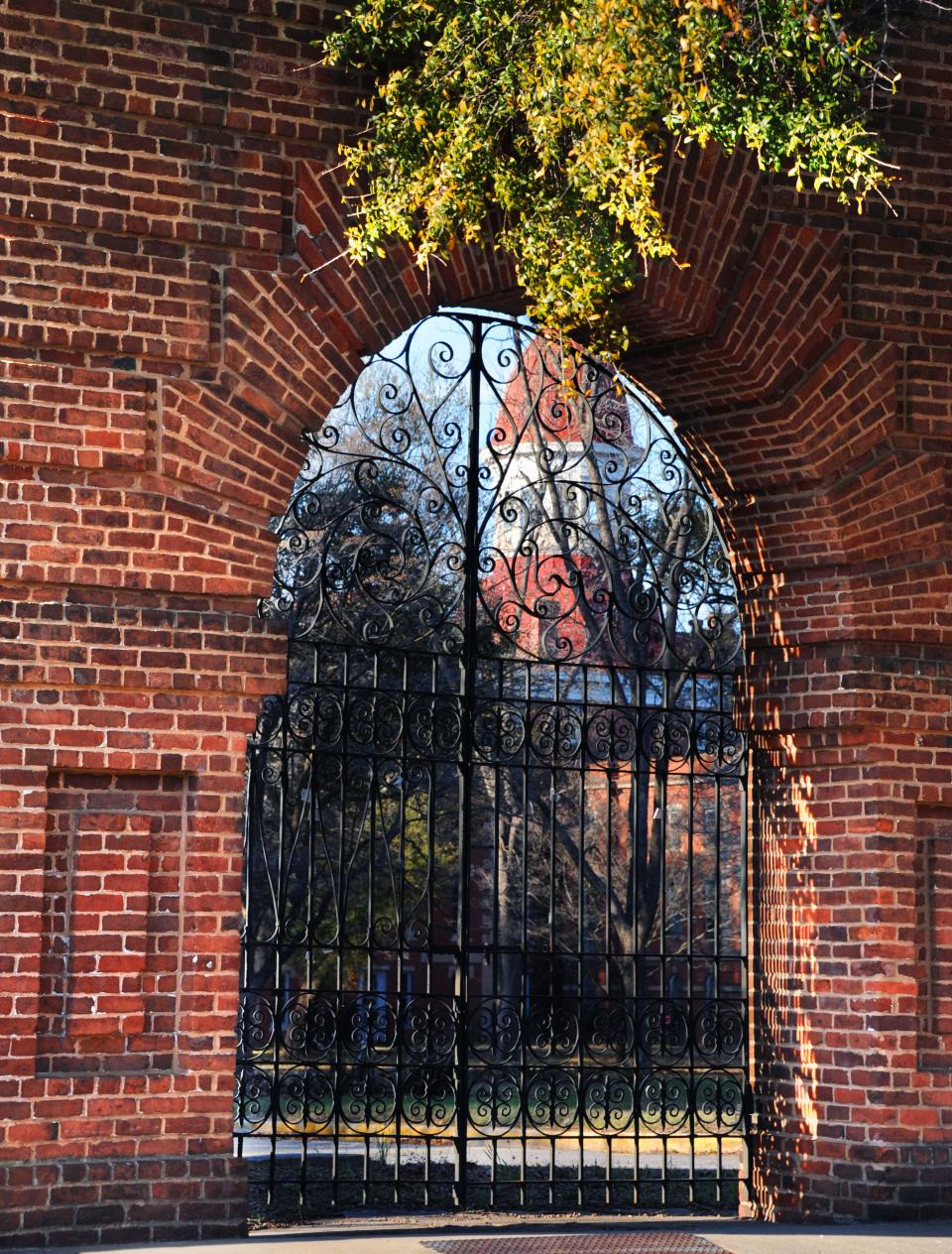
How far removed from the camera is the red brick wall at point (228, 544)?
257 inches

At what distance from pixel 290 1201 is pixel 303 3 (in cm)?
840

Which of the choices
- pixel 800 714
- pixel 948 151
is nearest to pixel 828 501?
pixel 800 714

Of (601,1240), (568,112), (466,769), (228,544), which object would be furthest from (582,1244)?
(568,112)

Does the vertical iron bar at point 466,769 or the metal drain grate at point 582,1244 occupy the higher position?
the vertical iron bar at point 466,769

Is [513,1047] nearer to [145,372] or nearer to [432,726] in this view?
[432,726]

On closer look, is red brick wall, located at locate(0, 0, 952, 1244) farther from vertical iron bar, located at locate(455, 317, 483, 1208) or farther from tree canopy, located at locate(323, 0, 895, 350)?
vertical iron bar, located at locate(455, 317, 483, 1208)

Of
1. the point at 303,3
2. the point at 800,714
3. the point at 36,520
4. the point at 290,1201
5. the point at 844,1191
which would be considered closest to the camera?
the point at 36,520

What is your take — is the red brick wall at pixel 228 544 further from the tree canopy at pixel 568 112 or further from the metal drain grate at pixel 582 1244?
the metal drain grate at pixel 582 1244

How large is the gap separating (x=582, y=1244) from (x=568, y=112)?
4.64 m

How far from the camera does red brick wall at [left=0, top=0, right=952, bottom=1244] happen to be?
257 inches

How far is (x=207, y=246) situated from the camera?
22.9 feet

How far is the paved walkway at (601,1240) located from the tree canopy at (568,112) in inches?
152

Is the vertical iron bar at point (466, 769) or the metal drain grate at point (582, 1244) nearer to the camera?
the metal drain grate at point (582, 1244)

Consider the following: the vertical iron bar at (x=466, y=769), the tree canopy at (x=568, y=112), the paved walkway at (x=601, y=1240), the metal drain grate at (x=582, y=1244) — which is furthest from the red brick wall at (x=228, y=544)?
the metal drain grate at (x=582, y=1244)
